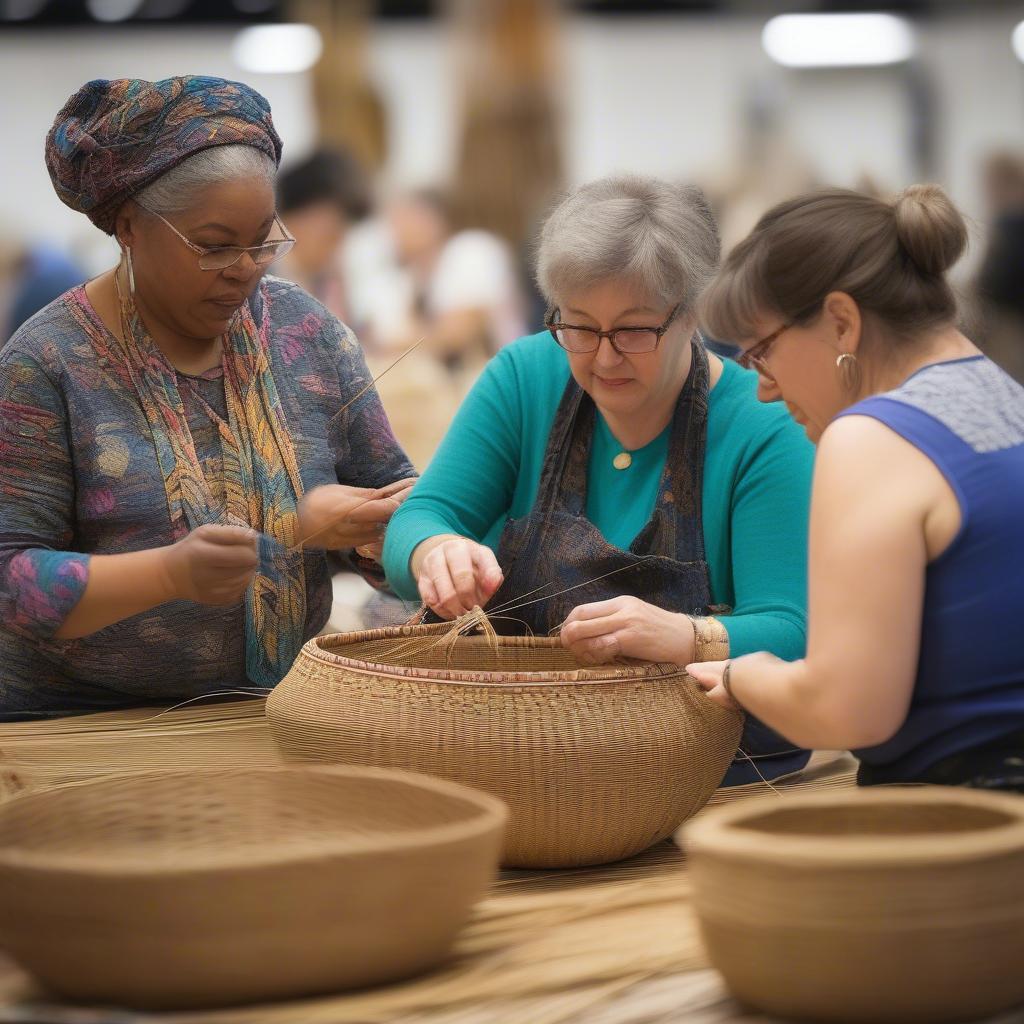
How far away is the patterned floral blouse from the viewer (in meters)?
2.22

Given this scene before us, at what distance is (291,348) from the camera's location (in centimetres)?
250

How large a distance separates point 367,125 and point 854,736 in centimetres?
699

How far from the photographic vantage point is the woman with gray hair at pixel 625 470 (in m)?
2.18

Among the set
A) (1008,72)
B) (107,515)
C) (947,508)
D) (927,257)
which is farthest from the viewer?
(1008,72)

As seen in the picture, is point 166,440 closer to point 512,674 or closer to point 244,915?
point 512,674

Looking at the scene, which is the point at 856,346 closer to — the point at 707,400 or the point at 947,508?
the point at 947,508

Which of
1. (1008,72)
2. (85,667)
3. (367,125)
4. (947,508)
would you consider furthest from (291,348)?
(1008,72)

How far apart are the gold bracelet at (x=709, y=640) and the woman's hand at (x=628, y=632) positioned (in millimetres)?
16

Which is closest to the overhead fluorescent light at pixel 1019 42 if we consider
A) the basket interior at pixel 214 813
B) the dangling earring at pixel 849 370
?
the dangling earring at pixel 849 370

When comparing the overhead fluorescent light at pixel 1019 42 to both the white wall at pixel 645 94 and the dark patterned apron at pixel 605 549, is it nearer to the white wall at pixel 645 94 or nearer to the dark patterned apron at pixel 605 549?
the white wall at pixel 645 94

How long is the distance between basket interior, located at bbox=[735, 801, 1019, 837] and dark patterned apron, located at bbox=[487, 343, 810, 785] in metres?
0.60

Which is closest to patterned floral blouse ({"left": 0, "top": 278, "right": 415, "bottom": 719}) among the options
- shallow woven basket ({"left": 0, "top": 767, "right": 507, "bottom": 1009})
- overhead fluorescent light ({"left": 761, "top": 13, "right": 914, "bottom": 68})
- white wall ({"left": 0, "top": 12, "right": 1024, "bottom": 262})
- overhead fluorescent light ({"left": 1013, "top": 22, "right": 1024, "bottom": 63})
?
shallow woven basket ({"left": 0, "top": 767, "right": 507, "bottom": 1009})

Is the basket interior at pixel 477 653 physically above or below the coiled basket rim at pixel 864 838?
above

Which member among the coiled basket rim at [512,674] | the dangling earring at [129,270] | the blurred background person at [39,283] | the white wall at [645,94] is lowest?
the coiled basket rim at [512,674]
